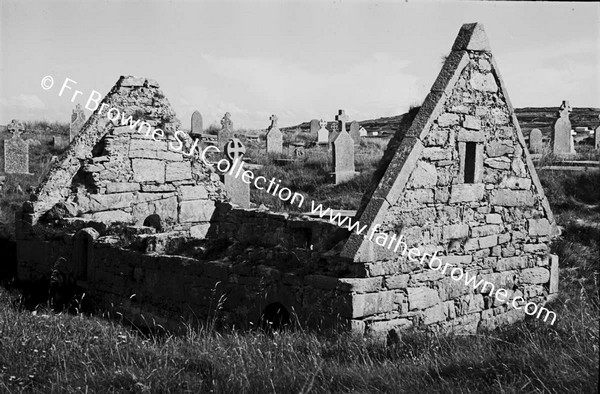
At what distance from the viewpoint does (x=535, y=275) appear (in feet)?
31.8

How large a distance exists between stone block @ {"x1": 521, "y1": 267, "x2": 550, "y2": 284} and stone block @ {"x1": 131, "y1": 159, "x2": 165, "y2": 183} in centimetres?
655

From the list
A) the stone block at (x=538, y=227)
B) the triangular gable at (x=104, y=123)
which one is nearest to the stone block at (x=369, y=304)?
the stone block at (x=538, y=227)

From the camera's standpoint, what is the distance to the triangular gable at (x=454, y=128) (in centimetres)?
764

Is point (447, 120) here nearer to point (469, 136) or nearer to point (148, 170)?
point (469, 136)

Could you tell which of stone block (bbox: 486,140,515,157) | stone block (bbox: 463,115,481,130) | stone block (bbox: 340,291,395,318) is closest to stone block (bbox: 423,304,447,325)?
stone block (bbox: 340,291,395,318)

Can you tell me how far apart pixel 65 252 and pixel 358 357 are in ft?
22.2

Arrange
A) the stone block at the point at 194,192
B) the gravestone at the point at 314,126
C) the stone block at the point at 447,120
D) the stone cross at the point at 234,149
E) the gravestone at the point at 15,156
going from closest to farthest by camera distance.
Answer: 1. the stone block at the point at 447,120
2. the stone block at the point at 194,192
3. the stone cross at the point at 234,149
4. the gravestone at the point at 15,156
5. the gravestone at the point at 314,126

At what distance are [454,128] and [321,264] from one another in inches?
94.6

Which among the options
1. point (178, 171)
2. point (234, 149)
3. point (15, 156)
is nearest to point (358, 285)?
point (178, 171)

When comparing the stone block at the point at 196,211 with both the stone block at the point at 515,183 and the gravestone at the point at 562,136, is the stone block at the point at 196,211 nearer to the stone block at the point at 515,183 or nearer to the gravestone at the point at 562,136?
the stone block at the point at 515,183

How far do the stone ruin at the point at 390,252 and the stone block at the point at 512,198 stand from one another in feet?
0.06

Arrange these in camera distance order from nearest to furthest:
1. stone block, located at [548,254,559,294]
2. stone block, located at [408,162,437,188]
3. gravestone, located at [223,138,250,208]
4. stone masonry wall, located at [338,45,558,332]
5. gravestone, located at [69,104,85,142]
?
1. stone masonry wall, located at [338,45,558,332]
2. stone block, located at [408,162,437,188]
3. stone block, located at [548,254,559,294]
4. gravestone, located at [223,138,250,208]
5. gravestone, located at [69,104,85,142]

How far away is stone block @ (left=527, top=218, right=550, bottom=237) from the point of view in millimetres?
9555

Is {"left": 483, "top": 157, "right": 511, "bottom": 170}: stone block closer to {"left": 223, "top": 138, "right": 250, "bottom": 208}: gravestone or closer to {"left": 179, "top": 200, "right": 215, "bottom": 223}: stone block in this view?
{"left": 179, "top": 200, "right": 215, "bottom": 223}: stone block
